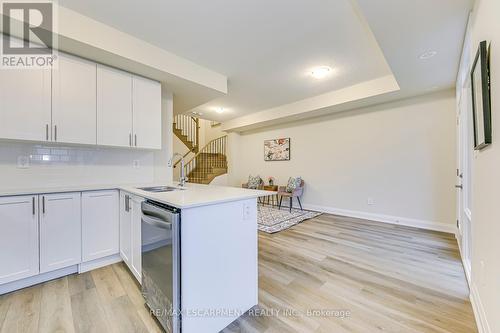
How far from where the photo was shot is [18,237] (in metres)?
1.90

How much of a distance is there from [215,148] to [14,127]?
19.5 ft

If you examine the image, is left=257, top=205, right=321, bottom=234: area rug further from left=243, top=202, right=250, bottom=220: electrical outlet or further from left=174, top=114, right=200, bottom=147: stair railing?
left=174, top=114, right=200, bottom=147: stair railing

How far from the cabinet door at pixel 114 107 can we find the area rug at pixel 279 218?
263 centimetres

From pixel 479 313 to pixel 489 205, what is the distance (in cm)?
82

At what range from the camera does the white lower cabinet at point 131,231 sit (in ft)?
6.35

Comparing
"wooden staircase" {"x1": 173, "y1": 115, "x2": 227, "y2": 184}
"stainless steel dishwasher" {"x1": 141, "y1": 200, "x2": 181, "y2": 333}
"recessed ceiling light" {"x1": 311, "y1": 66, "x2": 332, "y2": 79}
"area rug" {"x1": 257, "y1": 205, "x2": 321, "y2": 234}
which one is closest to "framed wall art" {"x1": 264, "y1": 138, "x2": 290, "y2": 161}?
"area rug" {"x1": 257, "y1": 205, "x2": 321, "y2": 234}

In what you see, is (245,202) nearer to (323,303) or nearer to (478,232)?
(323,303)

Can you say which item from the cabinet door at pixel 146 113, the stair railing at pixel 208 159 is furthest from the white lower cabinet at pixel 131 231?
the stair railing at pixel 208 159

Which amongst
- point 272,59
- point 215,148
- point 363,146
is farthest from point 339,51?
point 215,148

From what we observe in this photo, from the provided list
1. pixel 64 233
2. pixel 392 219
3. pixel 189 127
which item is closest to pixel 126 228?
pixel 64 233

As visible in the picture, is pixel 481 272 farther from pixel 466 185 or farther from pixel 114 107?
pixel 114 107

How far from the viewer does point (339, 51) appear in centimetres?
275

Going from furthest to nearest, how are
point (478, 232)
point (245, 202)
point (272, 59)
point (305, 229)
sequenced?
point (305, 229), point (272, 59), point (245, 202), point (478, 232)

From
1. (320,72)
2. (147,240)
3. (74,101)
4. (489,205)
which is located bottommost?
(147,240)
